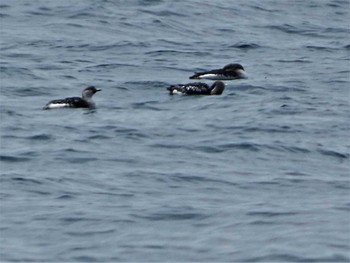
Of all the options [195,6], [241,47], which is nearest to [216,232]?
[241,47]

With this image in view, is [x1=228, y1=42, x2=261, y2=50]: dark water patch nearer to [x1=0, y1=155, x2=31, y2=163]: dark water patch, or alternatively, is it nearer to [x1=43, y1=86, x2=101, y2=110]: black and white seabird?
[x1=43, y1=86, x2=101, y2=110]: black and white seabird

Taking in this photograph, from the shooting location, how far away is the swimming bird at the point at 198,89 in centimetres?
2559

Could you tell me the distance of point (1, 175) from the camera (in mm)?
19078

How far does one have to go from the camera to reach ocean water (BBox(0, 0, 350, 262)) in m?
16.2

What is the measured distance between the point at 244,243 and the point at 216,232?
1.78ft

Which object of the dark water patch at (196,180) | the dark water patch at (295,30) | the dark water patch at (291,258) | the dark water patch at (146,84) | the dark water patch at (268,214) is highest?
Answer: the dark water patch at (291,258)

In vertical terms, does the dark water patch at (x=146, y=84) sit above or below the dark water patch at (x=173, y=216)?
below

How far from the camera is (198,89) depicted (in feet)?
85.8

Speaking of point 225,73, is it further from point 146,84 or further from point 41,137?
point 41,137

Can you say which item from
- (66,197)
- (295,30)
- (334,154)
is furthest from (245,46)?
(66,197)

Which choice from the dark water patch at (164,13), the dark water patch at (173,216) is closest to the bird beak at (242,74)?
the dark water patch at (164,13)

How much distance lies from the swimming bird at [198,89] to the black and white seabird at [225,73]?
762mm

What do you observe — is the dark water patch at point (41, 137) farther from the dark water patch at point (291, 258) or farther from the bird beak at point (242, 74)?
the dark water patch at point (291, 258)

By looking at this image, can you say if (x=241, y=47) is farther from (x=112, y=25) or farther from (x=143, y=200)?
(x=143, y=200)
